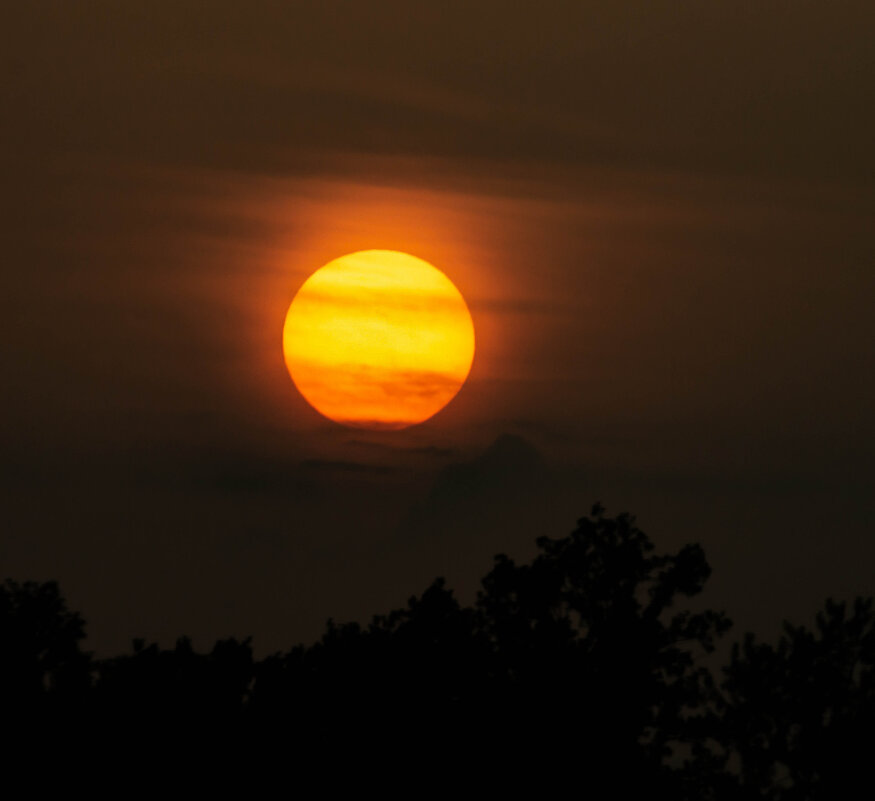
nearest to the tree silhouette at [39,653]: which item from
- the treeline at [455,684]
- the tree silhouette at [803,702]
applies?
the treeline at [455,684]

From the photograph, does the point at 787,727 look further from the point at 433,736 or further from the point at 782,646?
the point at 433,736

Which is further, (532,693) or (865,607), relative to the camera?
(865,607)

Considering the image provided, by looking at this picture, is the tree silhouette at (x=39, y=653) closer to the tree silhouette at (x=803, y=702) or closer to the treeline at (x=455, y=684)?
the treeline at (x=455, y=684)

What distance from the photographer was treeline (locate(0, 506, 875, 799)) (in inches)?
2265

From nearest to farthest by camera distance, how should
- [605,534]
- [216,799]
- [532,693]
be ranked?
[216,799] < [532,693] < [605,534]

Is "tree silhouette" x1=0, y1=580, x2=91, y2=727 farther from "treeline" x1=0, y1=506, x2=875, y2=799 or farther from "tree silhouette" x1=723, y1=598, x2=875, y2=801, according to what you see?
"tree silhouette" x1=723, y1=598, x2=875, y2=801

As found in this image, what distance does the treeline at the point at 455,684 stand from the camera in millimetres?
57531

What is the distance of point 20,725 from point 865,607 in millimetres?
33944

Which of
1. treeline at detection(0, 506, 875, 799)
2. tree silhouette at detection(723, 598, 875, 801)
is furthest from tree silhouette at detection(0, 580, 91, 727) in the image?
tree silhouette at detection(723, 598, 875, 801)

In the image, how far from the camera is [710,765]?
66.1m

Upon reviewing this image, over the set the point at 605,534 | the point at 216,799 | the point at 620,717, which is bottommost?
the point at 216,799

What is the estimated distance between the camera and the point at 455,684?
60188 mm

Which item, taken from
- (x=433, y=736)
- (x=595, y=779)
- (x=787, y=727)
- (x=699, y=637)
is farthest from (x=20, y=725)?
(x=787, y=727)

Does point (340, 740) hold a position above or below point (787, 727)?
below
